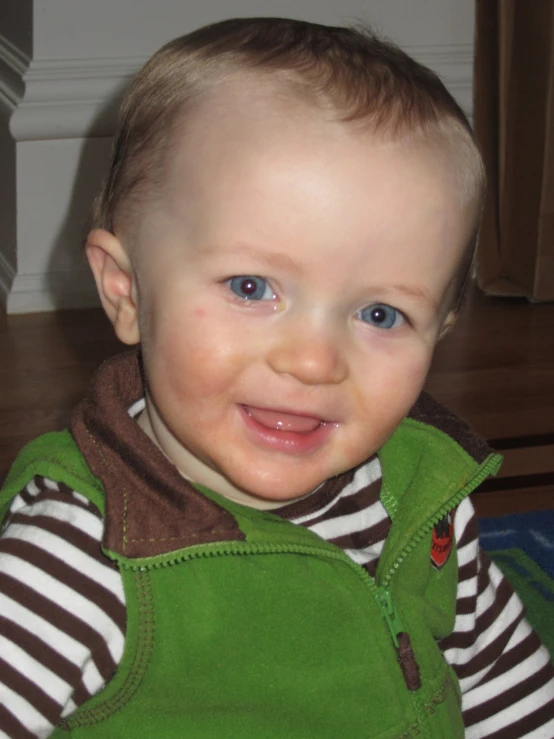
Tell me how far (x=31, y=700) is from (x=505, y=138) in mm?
2135

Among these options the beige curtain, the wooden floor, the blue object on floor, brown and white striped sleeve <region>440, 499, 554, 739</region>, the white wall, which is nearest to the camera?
brown and white striped sleeve <region>440, 499, 554, 739</region>

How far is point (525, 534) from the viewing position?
5.11 feet

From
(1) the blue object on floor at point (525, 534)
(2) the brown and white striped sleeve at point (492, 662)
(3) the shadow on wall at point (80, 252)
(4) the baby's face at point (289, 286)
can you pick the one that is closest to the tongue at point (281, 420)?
(4) the baby's face at point (289, 286)

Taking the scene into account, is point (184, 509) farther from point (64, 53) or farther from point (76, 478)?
point (64, 53)

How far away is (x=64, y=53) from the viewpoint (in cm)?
225

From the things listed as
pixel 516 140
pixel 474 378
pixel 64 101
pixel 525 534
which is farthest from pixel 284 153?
pixel 516 140

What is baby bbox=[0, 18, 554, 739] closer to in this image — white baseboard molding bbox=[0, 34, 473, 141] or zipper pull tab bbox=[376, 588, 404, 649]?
zipper pull tab bbox=[376, 588, 404, 649]

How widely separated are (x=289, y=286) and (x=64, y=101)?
1.63 meters

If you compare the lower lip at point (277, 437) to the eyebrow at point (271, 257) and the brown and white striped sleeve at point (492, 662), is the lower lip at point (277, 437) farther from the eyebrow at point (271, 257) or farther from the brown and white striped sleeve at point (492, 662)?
the brown and white striped sleeve at point (492, 662)

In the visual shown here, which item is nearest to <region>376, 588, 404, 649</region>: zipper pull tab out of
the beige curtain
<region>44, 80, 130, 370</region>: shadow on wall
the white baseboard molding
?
<region>44, 80, 130, 370</region>: shadow on wall

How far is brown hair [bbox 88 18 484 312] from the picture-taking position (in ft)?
2.62

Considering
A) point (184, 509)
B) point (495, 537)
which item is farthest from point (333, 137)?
point (495, 537)

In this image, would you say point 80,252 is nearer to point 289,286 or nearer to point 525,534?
point 525,534

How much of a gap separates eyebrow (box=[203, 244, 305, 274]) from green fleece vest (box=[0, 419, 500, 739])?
20 centimetres
